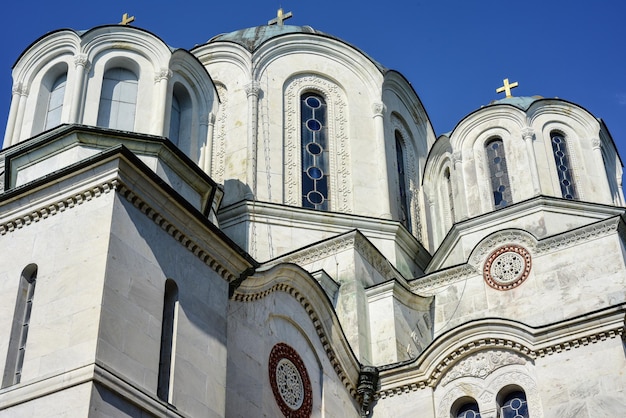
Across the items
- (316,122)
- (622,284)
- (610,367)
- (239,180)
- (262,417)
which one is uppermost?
(316,122)

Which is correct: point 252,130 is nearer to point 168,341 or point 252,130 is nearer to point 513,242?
point 513,242

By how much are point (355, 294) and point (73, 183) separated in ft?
24.9

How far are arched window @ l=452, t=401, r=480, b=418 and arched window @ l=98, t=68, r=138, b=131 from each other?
7.45 metres

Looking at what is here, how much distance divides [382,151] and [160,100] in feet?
24.5

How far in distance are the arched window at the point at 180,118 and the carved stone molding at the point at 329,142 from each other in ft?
13.9

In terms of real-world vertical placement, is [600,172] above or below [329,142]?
below

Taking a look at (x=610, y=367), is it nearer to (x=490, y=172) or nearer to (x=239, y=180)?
(x=490, y=172)

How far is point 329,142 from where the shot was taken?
23844mm

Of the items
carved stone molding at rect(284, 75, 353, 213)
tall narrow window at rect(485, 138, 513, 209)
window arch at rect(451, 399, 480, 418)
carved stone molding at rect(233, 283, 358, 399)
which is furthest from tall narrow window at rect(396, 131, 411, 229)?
window arch at rect(451, 399, 480, 418)

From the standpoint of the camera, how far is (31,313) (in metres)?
12.9

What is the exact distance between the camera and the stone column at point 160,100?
56.5ft

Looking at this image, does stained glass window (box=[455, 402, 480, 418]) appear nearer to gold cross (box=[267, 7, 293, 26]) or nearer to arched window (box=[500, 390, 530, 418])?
arched window (box=[500, 390, 530, 418])

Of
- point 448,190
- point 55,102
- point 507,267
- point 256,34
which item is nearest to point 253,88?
point 256,34

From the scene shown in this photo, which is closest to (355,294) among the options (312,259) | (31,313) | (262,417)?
(312,259)
